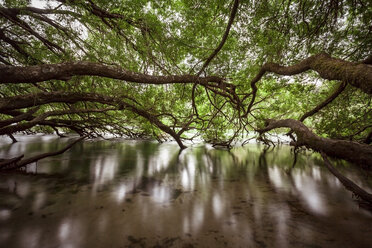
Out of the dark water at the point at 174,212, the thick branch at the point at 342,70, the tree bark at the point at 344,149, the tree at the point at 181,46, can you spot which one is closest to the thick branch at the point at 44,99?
the tree at the point at 181,46

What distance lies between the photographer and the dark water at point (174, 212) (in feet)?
7.75

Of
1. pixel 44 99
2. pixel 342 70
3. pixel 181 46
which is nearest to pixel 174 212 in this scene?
pixel 342 70

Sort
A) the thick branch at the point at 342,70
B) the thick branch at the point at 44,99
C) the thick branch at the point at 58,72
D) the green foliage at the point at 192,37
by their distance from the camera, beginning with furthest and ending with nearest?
the green foliage at the point at 192,37 < the thick branch at the point at 44,99 < the thick branch at the point at 58,72 < the thick branch at the point at 342,70

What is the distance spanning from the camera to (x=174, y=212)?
3.12m

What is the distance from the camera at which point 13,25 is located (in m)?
4.57

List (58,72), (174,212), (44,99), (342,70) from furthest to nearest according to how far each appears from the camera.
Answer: (44,99)
(174,212)
(58,72)
(342,70)

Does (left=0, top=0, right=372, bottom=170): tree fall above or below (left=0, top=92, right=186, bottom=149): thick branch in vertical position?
above

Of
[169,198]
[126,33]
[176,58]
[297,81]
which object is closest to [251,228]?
[169,198]

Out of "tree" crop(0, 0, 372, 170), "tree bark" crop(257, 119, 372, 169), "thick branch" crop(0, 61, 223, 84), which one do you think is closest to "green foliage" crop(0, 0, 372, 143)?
"tree" crop(0, 0, 372, 170)

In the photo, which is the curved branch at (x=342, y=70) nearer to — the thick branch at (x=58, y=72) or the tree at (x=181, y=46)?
the tree at (x=181, y=46)

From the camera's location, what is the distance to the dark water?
7.75 feet

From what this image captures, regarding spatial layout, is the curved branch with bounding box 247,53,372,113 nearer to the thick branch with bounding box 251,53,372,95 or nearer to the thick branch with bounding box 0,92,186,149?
the thick branch with bounding box 251,53,372,95

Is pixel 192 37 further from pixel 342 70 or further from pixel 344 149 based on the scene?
pixel 344 149

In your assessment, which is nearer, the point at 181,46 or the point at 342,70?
the point at 342,70
